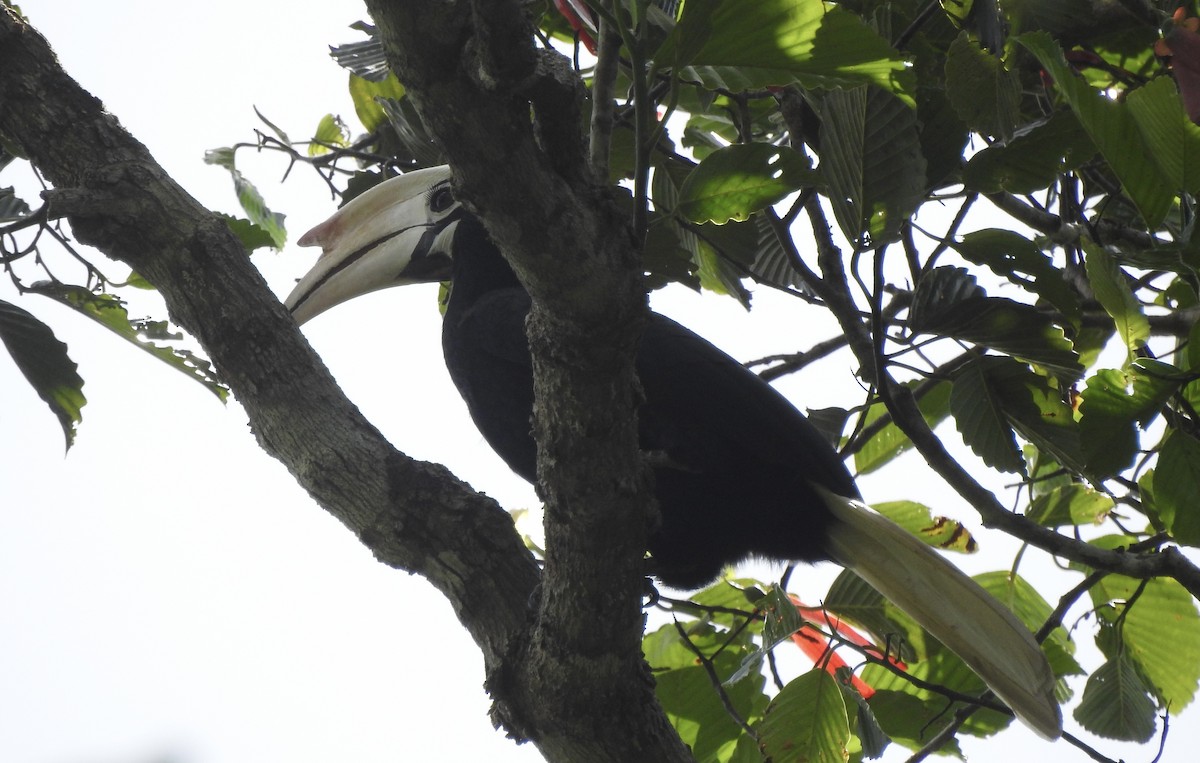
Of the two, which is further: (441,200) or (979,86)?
(441,200)

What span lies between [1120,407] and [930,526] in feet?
3.02

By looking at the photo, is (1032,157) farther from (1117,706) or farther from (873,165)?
(1117,706)

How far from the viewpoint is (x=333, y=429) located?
2184 millimetres

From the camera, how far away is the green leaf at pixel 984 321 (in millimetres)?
2182

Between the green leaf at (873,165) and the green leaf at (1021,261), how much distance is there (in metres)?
0.24

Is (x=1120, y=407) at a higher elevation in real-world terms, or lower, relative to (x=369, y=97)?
lower

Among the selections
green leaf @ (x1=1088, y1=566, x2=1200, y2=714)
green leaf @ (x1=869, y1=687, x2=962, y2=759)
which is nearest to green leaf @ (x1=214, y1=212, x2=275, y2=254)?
green leaf @ (x1=869, y1=687, x2=962, y2=759)

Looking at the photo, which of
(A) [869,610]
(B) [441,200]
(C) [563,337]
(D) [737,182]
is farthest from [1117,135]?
(B) [441,200]

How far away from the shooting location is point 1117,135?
5.78ft

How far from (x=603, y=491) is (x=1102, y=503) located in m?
1.50

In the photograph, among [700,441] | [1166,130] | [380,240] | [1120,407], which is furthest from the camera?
[380,240]

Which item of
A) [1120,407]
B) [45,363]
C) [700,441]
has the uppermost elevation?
[45,363]

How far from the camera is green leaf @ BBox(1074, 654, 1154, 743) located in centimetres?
251

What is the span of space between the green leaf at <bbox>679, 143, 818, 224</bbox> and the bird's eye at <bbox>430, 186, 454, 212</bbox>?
1.48m
